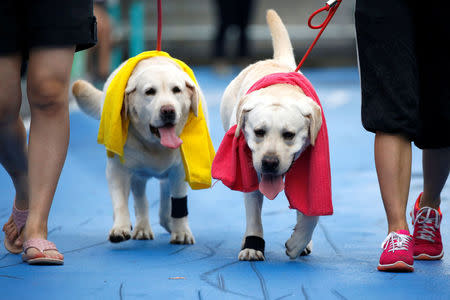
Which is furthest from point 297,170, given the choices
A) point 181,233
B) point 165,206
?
point 165,206

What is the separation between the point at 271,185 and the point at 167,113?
2.25 ft

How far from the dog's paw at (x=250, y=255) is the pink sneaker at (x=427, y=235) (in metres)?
0.73

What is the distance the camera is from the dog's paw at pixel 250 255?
3.50 meters

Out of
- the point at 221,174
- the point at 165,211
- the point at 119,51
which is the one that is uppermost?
the point at 221,174

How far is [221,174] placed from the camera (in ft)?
11.6

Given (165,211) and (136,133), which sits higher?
(136,133)

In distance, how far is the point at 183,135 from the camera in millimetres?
3906

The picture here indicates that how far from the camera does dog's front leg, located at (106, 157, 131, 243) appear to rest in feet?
12.5

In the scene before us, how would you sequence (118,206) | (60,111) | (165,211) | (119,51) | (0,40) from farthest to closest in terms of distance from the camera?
(119,51) → (165,211) → (118,206) → (60,111) → (0,40)

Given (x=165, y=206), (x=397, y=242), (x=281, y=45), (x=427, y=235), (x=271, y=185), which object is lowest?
(x=165, y=206)

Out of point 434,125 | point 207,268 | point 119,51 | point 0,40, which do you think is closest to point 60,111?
point 0,40

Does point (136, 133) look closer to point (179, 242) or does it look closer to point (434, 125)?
point (179, 242)

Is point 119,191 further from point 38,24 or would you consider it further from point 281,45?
point 281,45

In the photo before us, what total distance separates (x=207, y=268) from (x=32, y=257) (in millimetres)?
772
